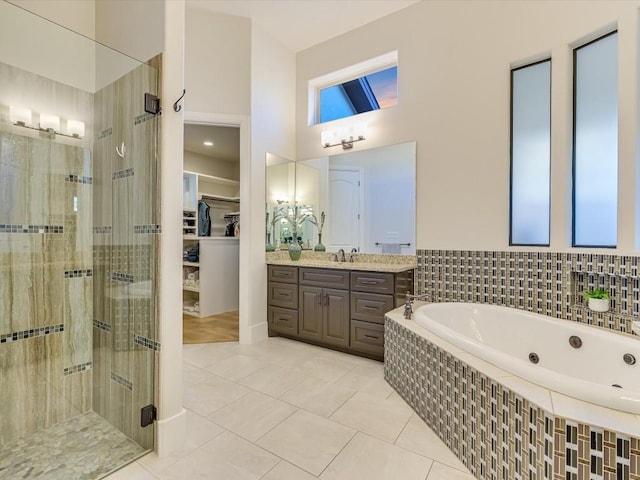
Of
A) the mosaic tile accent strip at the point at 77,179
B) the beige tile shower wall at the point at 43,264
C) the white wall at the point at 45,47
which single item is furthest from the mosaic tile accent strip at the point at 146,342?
the white wall at the point at 45,47

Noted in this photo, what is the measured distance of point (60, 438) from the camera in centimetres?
169

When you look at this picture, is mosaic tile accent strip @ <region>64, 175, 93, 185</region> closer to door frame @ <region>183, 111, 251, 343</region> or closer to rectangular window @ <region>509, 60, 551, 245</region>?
door frame @ <region>183, 111, 251, 343</region>

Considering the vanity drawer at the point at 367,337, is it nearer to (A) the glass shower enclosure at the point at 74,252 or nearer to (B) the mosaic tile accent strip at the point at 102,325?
(A) the glass shower enclosure at the point at 74,252

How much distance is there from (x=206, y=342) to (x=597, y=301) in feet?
11.1

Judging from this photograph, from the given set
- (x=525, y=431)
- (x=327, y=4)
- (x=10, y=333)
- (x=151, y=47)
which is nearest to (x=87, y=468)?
(x=10, y=333)

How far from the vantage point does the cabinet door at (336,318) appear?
2.93 metres

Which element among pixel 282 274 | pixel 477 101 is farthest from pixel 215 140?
pixel 477 101

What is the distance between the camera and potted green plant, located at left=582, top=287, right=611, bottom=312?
6.81 ft

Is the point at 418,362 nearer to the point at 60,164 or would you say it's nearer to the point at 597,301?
the point at 597,301

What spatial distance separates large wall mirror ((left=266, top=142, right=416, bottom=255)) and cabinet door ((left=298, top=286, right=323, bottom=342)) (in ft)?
2.21

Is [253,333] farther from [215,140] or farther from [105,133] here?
[215,140]

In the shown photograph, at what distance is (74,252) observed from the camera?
1889mm

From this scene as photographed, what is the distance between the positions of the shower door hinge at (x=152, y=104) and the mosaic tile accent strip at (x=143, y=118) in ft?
0.09

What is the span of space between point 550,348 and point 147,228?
2.62 metres
